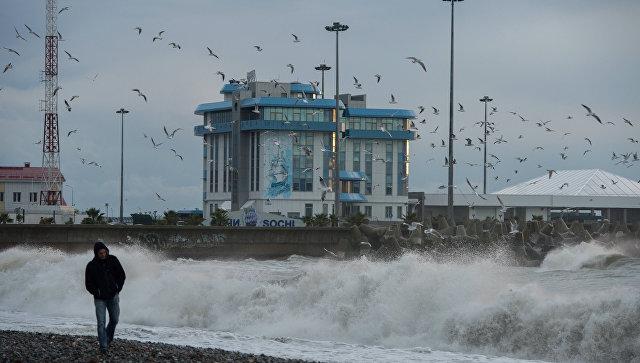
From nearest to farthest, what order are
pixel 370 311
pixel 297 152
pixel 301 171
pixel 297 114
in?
pixel 370 311 < pixel 297 114 < pixel 297 152 < pixel 301 171

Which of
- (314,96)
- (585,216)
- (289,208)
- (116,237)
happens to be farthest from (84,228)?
(585,216)

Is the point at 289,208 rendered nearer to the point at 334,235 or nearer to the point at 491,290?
the point at 334,235

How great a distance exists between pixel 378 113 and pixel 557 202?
18161 millimetres

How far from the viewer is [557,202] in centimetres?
10131

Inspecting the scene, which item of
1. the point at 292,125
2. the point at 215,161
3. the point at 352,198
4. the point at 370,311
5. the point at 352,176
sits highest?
the point at 292,125

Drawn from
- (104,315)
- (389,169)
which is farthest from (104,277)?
(389,169)

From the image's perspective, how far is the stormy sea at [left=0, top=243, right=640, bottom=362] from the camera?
69.1 feet

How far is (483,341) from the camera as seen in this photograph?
72.2 feet

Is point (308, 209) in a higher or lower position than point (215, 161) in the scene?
lower

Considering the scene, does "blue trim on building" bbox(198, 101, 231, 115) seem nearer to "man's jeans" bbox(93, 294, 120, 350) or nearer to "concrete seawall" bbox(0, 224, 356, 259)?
"concrete seawall" bbox(0, 224, 356, 259)

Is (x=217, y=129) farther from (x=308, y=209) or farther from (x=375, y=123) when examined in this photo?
(x=375, y=123)

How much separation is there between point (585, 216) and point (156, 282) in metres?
77.8

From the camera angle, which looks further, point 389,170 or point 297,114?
point 389,170

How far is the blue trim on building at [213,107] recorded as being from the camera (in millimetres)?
100875
